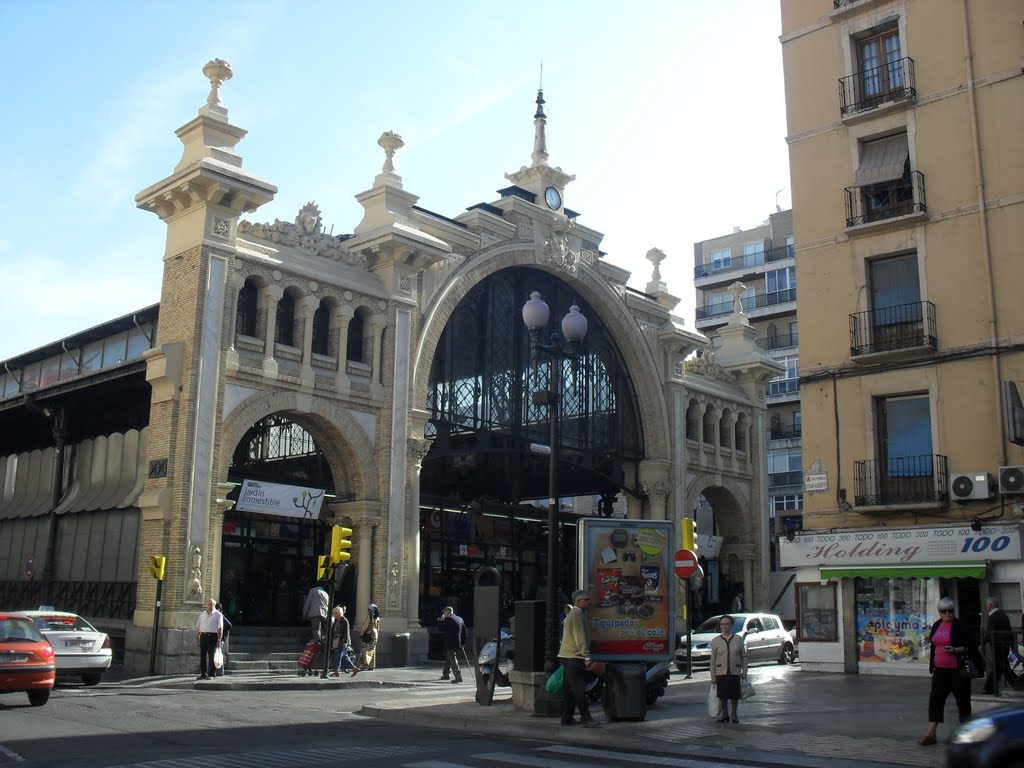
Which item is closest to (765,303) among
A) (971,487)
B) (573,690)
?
(971,487)

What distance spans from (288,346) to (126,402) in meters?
4.98

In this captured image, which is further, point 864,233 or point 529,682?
point 864,233

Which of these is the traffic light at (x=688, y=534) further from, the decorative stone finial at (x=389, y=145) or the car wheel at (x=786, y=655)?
the decorative stone finial at (x=389, y=145)

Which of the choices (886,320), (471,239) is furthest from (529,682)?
(471,239)

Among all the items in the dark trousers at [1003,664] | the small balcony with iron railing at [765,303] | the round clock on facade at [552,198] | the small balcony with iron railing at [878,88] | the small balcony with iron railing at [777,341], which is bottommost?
the dark trousers at [1003,664]

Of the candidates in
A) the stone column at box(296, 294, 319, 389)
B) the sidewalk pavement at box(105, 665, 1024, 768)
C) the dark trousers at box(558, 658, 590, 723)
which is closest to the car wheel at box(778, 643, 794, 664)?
the sidewalk pavement at box(105, 665, 1024, 768)

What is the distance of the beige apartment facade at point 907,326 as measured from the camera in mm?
22500

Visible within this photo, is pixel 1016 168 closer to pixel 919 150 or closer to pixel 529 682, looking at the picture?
pixel 919 150

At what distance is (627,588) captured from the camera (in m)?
15.6

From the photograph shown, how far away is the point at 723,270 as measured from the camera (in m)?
64.1

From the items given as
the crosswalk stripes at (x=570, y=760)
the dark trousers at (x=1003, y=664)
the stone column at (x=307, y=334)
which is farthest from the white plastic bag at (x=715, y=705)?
the stone column at (x=307, y=334)

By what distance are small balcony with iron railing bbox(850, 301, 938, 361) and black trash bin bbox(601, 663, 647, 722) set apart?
12.3 m

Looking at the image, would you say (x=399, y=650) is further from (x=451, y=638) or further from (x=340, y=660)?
(x=451, y=638)

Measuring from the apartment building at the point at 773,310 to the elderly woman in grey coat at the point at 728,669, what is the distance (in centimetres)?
3705
